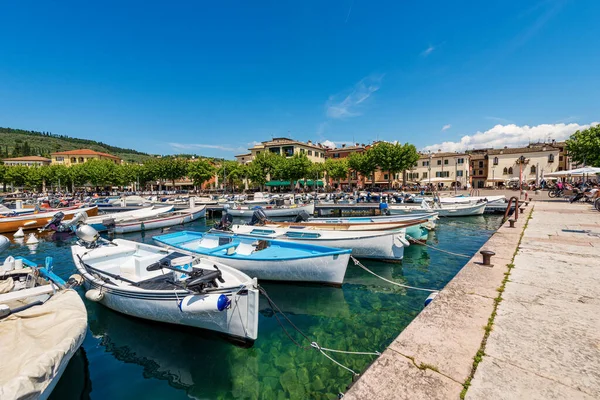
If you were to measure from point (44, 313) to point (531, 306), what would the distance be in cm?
926

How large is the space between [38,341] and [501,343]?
23.5 feet

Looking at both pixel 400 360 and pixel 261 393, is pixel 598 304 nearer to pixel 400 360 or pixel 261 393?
pixel 400 360

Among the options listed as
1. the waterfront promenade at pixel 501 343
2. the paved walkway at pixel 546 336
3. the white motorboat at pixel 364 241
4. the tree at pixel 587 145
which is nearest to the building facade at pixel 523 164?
the tree at pixel 587 145

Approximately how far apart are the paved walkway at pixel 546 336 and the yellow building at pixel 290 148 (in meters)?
59.3

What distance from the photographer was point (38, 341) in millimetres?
4070

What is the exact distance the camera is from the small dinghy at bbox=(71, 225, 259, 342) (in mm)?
5680

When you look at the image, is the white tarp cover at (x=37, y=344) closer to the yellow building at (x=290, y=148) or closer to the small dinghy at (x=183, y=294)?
the small dinghy at (x=183, y=294)

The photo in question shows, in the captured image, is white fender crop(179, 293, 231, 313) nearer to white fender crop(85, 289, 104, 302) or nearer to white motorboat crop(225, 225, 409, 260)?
white fender crop(85, 289, 104, 302)

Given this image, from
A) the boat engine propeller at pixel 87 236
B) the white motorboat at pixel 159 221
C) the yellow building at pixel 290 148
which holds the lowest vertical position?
the white motorboat at pixel 159 221

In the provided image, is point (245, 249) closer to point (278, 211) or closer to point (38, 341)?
point (38, 341)

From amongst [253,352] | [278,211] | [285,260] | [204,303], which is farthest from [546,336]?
[278,211]

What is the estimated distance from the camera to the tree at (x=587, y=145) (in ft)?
106

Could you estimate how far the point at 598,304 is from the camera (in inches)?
199

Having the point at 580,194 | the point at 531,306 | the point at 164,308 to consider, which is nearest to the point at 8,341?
the point at 164,308
